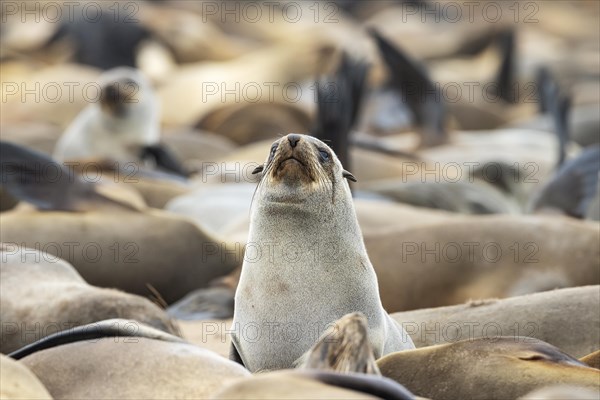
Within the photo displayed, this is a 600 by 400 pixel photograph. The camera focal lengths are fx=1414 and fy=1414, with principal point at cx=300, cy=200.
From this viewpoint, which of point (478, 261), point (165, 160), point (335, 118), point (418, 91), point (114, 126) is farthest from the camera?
point (418, 91)

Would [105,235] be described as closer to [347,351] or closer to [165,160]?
[347,351]

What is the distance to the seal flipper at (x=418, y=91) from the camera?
14.4 metres

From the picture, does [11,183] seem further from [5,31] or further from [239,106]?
[5,31]

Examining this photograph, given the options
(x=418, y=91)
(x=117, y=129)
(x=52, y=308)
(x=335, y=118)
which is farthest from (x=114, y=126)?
(x=52, y=308)

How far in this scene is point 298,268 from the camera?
15.4ft

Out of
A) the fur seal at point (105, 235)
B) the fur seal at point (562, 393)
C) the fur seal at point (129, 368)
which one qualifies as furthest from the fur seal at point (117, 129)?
the fur seal at point (562, 393)

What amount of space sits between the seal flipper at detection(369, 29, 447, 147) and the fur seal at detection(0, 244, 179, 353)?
29.5ft

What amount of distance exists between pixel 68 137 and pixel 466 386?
327 inches

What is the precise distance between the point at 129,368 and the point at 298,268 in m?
0.73

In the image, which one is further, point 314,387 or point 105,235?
point 105,235

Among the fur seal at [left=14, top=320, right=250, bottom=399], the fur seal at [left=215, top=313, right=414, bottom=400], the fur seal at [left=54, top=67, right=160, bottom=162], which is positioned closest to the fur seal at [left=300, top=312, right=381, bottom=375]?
the fur seal at [left=215, top=313, right=414, bottom=400]

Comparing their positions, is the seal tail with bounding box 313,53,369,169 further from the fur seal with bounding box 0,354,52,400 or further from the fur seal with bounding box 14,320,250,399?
the fur seal with bounding box 0,354,52,400

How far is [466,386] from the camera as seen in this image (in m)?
3.98

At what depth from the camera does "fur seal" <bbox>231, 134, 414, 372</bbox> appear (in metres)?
4.64
